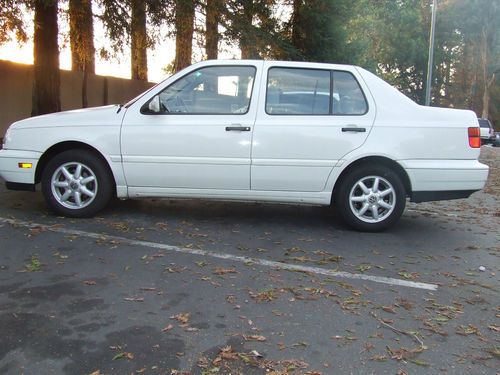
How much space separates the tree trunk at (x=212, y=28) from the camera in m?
11.3

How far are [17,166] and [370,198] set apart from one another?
3.98 m

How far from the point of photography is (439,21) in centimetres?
4791

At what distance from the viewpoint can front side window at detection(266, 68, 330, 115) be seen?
5.81 m

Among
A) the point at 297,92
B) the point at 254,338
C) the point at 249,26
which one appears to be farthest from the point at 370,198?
the point at 249,26

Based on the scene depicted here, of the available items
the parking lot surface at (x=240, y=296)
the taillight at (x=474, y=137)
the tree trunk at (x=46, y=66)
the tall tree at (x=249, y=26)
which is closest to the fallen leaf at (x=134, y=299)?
the parking lot surface at (x=240, y=296)

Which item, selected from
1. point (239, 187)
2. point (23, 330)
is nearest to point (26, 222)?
point (239, 187)

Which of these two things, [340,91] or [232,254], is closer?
[232,254]

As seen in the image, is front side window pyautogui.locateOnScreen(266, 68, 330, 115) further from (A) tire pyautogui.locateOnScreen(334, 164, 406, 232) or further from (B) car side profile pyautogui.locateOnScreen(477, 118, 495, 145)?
(B) car side profile pyautogui.locateOnScreen(477, 118, 495, 145)

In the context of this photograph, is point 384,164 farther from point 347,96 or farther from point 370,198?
point 347,96

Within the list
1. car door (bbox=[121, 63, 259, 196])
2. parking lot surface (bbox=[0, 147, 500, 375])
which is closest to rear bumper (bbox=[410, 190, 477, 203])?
parking lot surface (bbox=[0, 147, 500, 375])

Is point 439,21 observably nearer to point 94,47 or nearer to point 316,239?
point 94,47

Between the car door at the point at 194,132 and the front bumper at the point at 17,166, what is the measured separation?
1058 mm

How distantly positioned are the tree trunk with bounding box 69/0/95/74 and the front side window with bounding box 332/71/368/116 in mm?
7533

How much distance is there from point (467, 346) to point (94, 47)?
42.2 ft
